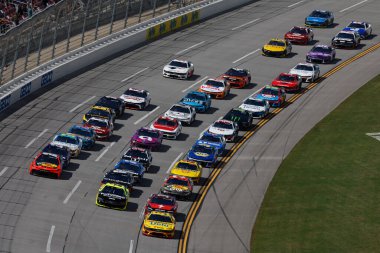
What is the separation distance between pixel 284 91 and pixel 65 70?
1619cm

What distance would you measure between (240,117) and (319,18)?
28.1 m

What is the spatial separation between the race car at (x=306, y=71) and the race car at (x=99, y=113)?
17632mm

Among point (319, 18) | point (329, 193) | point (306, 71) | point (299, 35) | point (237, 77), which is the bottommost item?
point (329, 193)

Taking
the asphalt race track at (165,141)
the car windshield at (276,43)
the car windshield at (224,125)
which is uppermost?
the car windshield at (276,43)

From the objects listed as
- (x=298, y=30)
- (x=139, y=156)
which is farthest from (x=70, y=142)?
(x=298, y=30)

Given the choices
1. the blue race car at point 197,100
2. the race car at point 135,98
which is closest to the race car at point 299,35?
the blue race car at point 197,100

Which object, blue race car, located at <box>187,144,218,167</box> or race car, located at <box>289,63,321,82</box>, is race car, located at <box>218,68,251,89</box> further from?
blue race car, located at <box>187,144,218,167</box>

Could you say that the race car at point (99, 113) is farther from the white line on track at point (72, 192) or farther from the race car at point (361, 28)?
the race car at point (361, 28)

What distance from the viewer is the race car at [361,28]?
296 ft

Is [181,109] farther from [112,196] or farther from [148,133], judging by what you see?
[112,196]

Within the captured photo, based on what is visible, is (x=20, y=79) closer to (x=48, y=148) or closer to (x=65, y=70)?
(x=65, y=70)

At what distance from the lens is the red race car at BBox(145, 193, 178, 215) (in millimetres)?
54500

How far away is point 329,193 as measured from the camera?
59.4 metres

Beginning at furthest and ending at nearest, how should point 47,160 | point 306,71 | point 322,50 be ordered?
point 322,50 < point 306,71 < point 47,160
